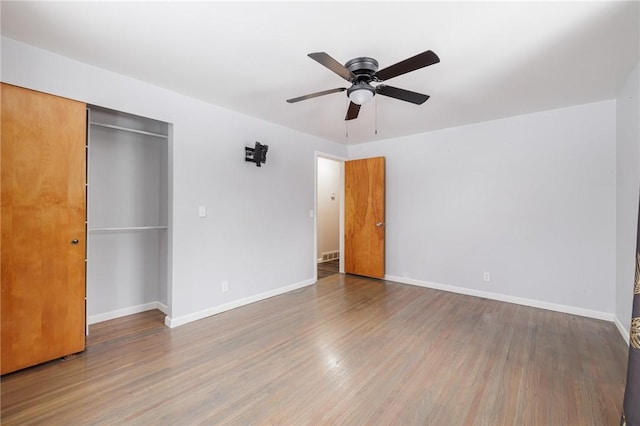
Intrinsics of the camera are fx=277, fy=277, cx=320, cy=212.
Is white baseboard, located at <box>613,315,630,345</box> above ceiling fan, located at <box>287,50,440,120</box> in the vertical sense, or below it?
below

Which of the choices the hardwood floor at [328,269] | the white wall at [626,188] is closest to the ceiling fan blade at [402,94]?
the white wall at [626,188]

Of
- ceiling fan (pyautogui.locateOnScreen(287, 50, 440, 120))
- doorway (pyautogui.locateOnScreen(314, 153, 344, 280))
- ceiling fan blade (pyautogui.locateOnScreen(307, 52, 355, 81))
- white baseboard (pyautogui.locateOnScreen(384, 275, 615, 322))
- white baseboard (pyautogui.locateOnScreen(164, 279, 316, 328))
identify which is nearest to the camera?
ceiling fan blade (pyautogui.locateOnScreen(307, 52, 355, 81))

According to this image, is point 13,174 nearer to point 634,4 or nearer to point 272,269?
point 272,269

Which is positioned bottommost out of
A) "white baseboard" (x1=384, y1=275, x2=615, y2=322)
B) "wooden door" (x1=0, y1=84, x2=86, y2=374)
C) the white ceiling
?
"white baseboard" (x1=384, y1=275, x2=615, y2=322)

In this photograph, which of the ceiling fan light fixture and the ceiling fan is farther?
the ceiling fan light fixture

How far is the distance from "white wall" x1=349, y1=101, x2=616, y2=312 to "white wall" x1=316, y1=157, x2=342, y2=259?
2.01m

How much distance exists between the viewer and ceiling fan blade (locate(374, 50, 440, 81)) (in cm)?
169

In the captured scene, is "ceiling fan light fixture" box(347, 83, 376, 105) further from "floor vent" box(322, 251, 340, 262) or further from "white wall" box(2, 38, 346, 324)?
"floor vent" box(322, 251, 340, 262)

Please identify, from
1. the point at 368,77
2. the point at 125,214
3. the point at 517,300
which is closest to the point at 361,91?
the point at 368,77

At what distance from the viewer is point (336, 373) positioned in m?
2.08

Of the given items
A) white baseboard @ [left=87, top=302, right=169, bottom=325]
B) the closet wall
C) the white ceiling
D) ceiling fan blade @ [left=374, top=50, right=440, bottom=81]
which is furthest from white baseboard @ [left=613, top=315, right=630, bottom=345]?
the closet wall

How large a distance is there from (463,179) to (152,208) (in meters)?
4.23

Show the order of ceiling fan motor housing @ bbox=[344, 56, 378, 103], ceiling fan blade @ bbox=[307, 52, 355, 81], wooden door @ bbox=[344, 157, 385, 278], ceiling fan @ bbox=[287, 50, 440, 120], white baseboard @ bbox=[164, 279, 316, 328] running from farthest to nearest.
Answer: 1. wooden door @ bbox=[344, 157, 385, 278]
2. white baseboard @ bbox=[164, 279, 316, 328]
3. ceiling fan motor housing @ bbox=[344, 56, 378, 103]
4. ceiling fan @ bbox=[287, 50, 440, 120]
5. ceiling fan blade @ bbox=[307, 52, 355, 81]

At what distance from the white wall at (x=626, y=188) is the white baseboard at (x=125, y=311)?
15.1 ft
